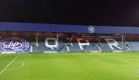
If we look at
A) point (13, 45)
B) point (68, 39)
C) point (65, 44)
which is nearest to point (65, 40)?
point (68, 39)

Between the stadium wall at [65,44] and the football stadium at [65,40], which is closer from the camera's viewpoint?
the football stadium at [65,40]

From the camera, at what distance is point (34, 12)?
15734 mm

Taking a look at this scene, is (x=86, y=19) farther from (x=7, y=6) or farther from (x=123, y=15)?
(x=7, y=6)

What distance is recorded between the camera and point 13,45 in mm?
27938

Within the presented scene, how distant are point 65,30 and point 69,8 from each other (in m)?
11.8

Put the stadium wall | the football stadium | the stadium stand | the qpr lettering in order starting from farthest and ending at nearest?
the stadium wall → the qpr lettering → the stadium stand → the football stadium

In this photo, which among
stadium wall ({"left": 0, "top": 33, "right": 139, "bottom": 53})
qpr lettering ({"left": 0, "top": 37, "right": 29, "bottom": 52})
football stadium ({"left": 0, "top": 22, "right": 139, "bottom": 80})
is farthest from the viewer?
stadium wall ({"left": 0, "top": 33, "right": 139, "bottom": 53})

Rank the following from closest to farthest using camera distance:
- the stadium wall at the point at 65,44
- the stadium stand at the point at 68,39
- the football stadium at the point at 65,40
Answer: the football stadium at the point at 65,40 < the stadium stand at the point at 68,39 < the stadium wall at the point at 65,44

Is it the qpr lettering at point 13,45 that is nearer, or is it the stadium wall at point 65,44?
the qpr lettering at point 13,45

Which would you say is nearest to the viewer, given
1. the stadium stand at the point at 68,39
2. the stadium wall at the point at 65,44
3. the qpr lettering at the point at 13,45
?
the stadium stand at the point at 68,39

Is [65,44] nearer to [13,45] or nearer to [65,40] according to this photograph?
[65,40]

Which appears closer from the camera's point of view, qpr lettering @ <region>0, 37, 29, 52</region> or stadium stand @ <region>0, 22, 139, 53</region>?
stadium stand @ <region>0, 22, 139, 53</region>

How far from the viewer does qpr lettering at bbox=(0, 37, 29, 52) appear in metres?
27.4

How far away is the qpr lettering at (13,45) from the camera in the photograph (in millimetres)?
Result: 27391
